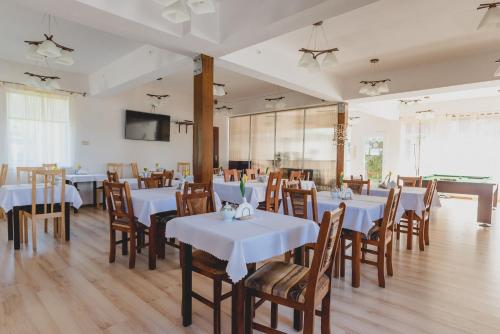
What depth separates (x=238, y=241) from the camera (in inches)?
68.0

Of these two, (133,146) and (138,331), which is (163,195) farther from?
(133,146)

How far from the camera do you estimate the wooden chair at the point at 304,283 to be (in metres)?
1.60

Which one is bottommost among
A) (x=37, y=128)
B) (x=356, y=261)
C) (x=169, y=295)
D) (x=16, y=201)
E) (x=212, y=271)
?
(x=169, y=295)

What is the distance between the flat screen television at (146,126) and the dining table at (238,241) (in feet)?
19.4

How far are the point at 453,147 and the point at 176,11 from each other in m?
9.73

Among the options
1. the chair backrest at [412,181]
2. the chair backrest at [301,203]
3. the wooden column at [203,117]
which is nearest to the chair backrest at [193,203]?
the chair backrest at [301,203]

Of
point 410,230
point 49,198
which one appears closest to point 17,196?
point 49,198

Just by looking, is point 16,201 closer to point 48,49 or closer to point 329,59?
point 48,49

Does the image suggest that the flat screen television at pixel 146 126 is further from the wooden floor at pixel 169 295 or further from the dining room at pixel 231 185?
the wooden floor at pixel 169 295

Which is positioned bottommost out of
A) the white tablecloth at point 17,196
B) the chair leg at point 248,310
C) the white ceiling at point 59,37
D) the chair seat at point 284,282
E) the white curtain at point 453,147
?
the chair leg at point 248,310

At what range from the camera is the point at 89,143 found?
22.5ft

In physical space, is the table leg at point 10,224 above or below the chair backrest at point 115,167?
below

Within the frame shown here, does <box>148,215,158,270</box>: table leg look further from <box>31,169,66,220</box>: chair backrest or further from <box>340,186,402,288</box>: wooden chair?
<box>340,186,402,288</box>: wooden chair

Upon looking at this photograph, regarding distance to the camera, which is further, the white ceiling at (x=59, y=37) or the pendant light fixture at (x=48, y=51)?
the white ceiling at (x=59, y=37)
